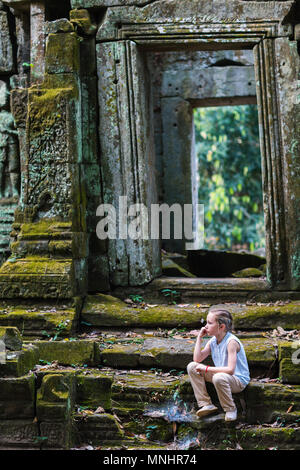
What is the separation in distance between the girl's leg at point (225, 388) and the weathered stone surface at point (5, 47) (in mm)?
4871

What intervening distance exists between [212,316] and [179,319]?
161 cm

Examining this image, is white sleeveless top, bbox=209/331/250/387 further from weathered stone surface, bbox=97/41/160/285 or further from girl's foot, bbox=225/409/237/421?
weathered stone surface, bbox=97/41/160/285

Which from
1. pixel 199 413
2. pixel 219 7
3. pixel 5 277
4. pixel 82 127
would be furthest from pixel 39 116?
pixel 199 413

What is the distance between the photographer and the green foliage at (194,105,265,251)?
1449cm

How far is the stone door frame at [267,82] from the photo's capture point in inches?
253

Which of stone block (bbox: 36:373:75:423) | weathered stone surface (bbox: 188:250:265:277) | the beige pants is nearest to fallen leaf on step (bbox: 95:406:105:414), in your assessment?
stone block (bbox: 36:373:75:423)

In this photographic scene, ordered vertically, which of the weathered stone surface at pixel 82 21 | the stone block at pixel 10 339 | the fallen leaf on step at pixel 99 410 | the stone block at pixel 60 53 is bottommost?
the fallen leaf on step at pixel 99 410

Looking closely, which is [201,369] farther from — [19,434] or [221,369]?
[19,434]

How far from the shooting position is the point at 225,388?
4195mm

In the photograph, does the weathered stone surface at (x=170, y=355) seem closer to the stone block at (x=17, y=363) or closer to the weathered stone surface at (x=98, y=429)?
the weathered stone surface at (x=98, y=429)

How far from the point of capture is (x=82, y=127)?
263 inches

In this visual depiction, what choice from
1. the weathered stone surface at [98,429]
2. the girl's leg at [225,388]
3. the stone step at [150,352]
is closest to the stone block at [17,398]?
the stone step at [150,352]

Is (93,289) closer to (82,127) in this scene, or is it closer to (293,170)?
(82,127)

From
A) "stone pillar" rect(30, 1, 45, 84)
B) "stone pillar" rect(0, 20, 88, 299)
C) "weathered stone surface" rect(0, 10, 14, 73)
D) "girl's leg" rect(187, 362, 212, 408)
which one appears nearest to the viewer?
"girl's leg" rect(187, 362, 212, 408)
